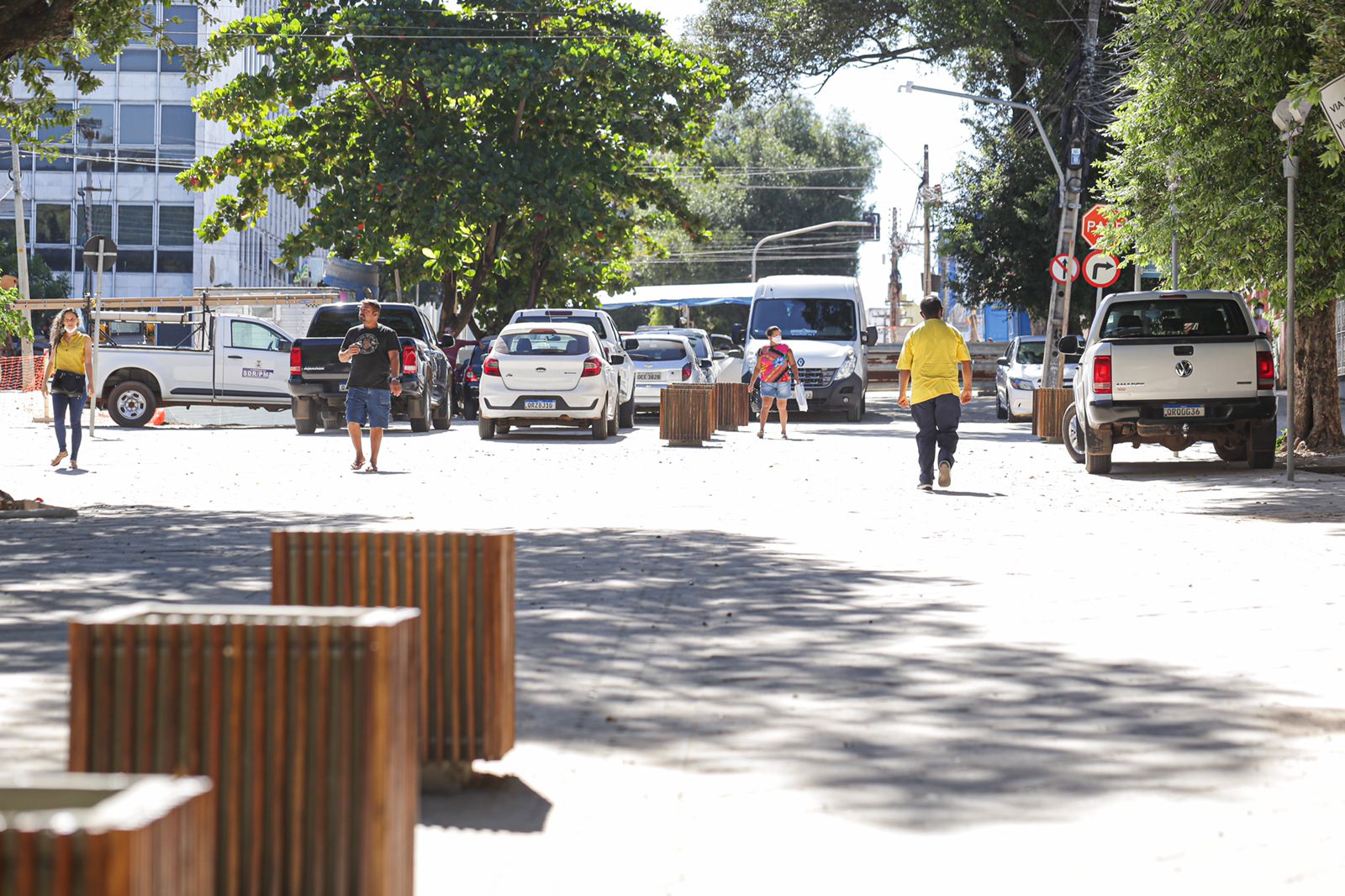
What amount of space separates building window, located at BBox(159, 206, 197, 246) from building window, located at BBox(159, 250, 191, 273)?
382 millimetres

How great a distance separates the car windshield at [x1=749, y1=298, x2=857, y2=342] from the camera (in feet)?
117

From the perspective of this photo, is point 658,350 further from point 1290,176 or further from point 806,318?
point 1290,176

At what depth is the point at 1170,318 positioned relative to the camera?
65.5 feet

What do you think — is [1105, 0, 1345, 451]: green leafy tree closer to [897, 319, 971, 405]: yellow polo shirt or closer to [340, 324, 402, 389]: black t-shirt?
[897, 319, 971, 405]: yellow polo shirt

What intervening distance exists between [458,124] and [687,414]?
17264 millimetres

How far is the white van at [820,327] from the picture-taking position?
3466 cm

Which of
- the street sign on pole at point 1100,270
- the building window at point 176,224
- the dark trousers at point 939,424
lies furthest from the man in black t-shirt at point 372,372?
the building window at point 176,224

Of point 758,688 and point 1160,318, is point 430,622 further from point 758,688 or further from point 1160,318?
point 1160,318

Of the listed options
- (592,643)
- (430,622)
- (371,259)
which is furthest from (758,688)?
(371,259)

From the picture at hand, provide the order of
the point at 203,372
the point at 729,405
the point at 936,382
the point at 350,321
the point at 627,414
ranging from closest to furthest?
the point at 936,382, the point at 350,321, the point at 729,405, the point at 203,372, the point at 627,414

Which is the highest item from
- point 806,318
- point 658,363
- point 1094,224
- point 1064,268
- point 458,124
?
point 458,124

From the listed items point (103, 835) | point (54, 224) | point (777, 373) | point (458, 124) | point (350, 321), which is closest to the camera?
point (103, 835)

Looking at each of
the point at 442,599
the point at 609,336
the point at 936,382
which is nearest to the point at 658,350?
the point at 609,336

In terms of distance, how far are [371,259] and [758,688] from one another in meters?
32.9
